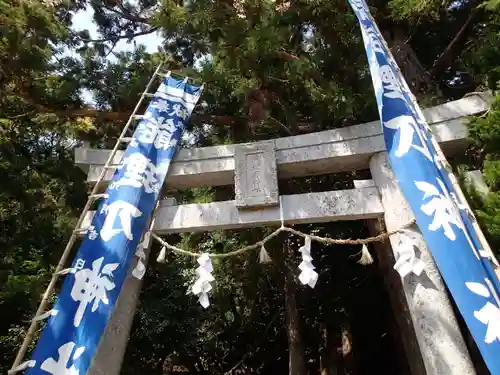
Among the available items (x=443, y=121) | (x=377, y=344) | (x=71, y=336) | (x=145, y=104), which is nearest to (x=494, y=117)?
(x=443, y=121)

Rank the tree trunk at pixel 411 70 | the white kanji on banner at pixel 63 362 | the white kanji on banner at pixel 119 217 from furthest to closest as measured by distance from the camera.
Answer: the tree trunk at pixel 411 70 < the white kanji on banner at pixel 119 217 < the white kanji on banner at pixel 63 362

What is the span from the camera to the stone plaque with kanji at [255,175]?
4.07 meters

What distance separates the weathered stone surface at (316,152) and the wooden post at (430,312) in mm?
613

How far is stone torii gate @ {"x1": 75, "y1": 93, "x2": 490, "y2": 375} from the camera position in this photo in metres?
3.80

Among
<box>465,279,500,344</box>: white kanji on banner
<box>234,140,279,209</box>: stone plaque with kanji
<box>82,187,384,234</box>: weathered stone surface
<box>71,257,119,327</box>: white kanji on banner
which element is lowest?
<box>465,279,500,344</box>: white kanji on banner

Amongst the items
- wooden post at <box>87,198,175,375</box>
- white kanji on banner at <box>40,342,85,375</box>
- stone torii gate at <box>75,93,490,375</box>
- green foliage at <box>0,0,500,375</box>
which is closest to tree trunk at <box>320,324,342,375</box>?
green foliage at <box>0,0,500,375</box>

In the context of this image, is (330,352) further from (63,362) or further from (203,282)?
(63,362)

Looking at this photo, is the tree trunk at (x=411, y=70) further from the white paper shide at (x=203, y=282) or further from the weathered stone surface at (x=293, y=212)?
the white paper shide at (x=203, y=282)

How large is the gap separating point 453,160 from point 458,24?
2854 mm

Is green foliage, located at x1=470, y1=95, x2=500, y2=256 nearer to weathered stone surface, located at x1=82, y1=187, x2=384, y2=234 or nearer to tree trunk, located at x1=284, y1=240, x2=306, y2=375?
weathered stone surface, located at x1=82, y1=187, x2=384, y2=234

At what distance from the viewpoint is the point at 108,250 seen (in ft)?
12.4

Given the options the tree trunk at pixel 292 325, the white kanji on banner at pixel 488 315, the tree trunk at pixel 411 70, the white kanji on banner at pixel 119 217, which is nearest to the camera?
the white kanji on banner at pixel 488 315

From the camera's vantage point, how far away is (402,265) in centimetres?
353

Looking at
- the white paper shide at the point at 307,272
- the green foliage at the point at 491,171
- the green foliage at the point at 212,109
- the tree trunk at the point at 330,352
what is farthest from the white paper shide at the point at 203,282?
the tree trunk at the point at 330,352
